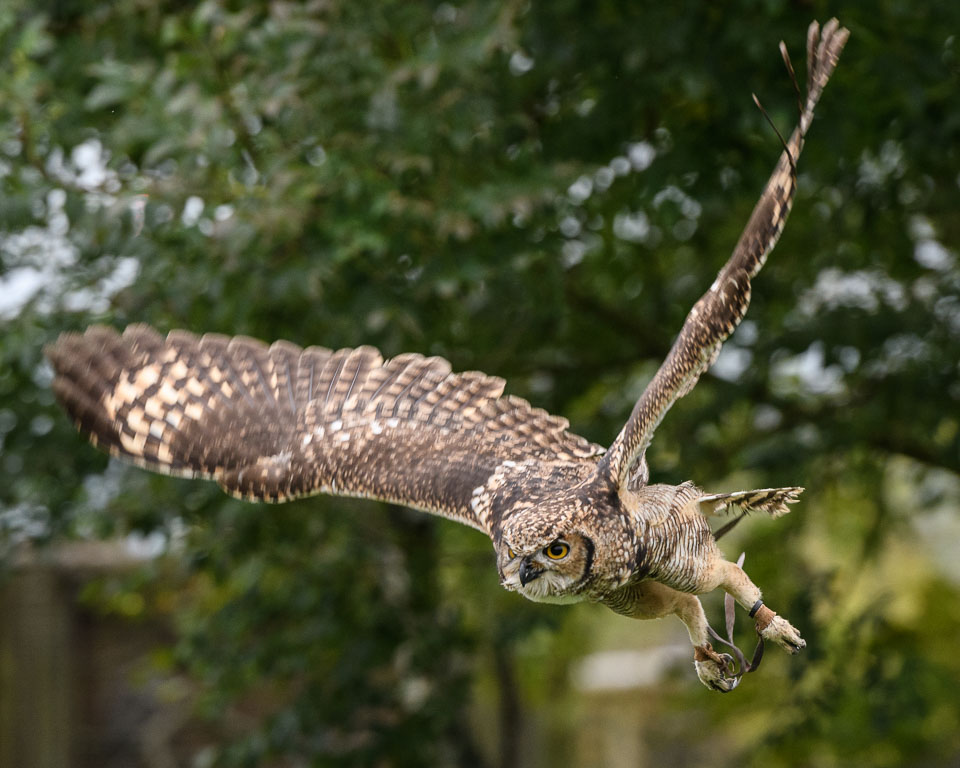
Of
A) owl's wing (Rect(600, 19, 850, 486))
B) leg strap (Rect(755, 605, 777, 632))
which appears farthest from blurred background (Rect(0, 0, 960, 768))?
owl's wing (Rect(600, 19, 850, 486))

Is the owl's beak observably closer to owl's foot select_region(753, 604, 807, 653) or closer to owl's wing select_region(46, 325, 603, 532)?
owl's foot select_region(753, 604, 807, 653)

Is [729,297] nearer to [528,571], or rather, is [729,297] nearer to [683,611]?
[528,571]

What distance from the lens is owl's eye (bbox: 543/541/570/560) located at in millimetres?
2811

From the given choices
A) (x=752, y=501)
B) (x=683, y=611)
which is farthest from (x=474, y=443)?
(x=752, y=501)

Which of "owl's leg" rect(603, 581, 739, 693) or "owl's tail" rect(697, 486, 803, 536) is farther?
"owl's leg" rect(603, 581, 739, 693)

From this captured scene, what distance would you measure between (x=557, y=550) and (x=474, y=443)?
38.9 inches

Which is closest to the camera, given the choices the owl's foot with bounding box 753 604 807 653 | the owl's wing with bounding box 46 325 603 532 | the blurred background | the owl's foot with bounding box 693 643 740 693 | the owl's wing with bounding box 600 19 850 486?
the owl's wing with bounding box 600 19 850 486

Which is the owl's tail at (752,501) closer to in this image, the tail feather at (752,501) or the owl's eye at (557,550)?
the tail feather at (752,501)

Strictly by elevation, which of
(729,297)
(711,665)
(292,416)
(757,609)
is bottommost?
(292,416)

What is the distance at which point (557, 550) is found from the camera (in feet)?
9.24

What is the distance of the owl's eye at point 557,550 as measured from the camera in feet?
9.22

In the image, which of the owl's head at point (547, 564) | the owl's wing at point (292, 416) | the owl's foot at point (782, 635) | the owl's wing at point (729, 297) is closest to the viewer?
the owl's wing at point (729, 297)

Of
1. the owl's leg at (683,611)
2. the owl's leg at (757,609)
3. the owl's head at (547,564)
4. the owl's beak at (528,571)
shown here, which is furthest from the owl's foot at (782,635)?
the owl's beak at (528,571)

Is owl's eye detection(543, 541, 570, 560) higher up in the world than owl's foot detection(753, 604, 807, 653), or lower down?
higher up
